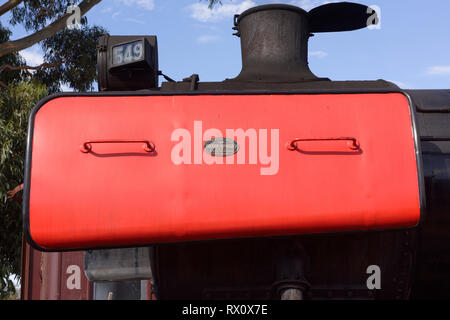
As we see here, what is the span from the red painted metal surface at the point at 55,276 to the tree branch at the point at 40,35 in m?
8.94

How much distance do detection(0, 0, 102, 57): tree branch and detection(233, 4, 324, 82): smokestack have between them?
31.8ft

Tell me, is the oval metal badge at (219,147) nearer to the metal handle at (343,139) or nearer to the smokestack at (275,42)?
the metal handle at (343,139)

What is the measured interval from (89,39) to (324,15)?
464 inches

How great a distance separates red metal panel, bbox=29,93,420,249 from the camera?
6.73ft

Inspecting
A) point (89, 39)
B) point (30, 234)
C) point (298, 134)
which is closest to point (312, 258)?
point (298, 134)

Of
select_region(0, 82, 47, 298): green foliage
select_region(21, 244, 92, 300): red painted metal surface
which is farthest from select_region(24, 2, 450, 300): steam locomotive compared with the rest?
select_region(0, 82, 47, 298): green foliage

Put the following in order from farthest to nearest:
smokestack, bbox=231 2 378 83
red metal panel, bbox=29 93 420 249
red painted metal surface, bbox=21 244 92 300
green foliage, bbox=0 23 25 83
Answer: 1. green foliage, bbox=0 23 25 83
2. red painted metal surface, bbox=21 244 92 300
3. smokestack, bbox=231 2 378 83
4. red metal panel, bbox=29 93 420 249

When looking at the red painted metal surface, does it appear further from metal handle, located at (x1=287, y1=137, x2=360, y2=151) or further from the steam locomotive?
metal handle, located at (x1=287, y1=137, x2=360, y2=151)

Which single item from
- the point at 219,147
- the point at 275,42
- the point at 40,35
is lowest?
the point at 219,147

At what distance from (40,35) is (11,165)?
4.21m

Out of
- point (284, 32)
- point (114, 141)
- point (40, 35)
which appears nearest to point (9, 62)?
point (40, 35)

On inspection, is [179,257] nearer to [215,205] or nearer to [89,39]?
[215,205]

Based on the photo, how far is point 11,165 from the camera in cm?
913

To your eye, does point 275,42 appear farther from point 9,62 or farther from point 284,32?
point 9,62
